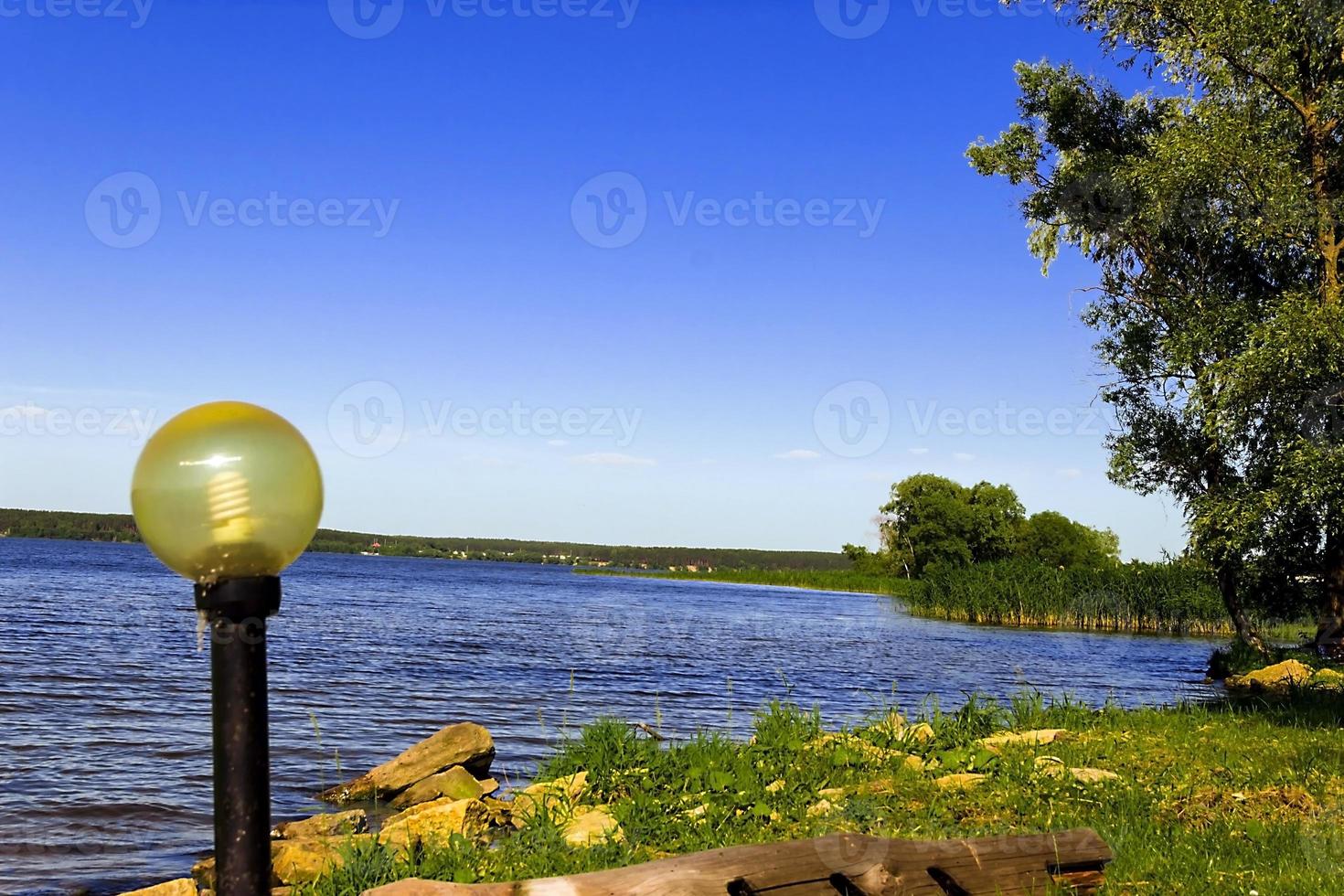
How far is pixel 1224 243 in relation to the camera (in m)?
19.0

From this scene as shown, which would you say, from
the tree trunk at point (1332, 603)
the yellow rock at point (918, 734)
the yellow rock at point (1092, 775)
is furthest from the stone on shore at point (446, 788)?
the tree trunk at point (1332, 603)

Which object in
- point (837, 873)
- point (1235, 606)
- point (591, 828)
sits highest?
point (837, 873)

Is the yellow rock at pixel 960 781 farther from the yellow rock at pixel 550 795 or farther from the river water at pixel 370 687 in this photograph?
the river water at pixel 370 687

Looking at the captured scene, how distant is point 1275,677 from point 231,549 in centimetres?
2082

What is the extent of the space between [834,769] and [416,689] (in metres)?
13.1

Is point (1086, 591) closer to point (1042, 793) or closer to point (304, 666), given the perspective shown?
point (304, 666)

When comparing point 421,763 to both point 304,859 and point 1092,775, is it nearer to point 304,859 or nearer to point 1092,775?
point 304,859

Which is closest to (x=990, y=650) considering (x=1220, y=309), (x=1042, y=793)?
(x=1220, y=309)

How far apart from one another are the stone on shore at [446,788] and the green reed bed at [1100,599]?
32.8 m

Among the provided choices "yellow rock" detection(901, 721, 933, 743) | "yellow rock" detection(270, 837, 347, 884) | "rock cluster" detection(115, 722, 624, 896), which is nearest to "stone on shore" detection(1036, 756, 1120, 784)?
"yellow rock" detection(901, 721, 933, 743)

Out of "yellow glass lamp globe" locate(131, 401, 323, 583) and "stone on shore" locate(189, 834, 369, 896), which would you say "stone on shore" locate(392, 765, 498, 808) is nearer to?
"stone on shore" locate(189, 834, 369, 896)

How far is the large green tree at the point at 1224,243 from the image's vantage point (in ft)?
49.9

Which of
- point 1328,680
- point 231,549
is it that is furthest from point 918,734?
point 1328,680

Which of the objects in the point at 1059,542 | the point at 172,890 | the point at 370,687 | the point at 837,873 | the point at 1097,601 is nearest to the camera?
the point at 837,873
